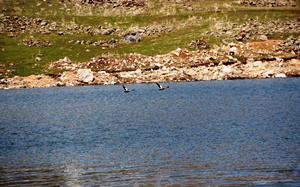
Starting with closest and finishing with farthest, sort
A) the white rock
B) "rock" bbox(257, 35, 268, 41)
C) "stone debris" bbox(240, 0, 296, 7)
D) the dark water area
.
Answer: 1. the dark water area
2. the white rock
3. "rock" bbox(257, 35, 268, 41)
4. "stone debris" bbox(240, 0, 296, 7)

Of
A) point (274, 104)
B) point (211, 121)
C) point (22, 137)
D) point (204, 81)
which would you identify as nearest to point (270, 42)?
point (204, 81)

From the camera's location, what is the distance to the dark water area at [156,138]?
39.6 metres

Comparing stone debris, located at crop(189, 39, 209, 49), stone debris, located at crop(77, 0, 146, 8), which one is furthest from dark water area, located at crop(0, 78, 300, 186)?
stone debris, located at crop(77, 0, 146, 8)

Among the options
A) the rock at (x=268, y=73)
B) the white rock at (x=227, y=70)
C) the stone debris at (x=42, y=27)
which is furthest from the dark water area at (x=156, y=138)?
the stone debris at (x=42, y=27)

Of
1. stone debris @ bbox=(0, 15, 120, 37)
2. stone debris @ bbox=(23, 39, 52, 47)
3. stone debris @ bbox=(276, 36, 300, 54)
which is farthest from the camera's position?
stone debris @ bbox=(0, 15, 120, 37)

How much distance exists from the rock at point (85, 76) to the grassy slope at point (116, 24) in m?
8.25

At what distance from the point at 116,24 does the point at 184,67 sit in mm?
40612

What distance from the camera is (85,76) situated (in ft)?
390

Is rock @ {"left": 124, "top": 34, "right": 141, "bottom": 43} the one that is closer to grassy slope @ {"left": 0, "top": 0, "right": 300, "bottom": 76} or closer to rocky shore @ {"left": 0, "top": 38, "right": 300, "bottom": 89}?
grassy slope @ {"left": 0, "top": 0, "right": 300, "bottom": 76}

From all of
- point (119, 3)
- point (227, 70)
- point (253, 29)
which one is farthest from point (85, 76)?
point (119, 3)

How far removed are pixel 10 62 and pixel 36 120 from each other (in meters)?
54.9

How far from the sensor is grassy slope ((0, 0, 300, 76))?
429ft

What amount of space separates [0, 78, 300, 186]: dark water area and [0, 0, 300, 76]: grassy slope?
95.9ft

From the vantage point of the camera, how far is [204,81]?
377 ft
